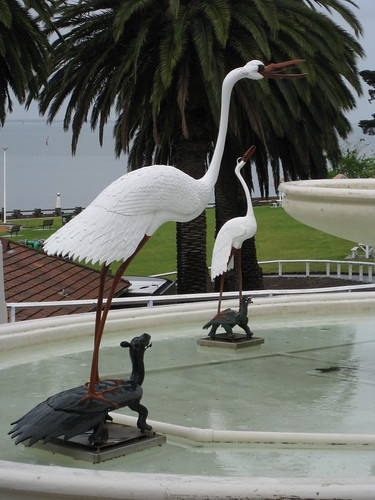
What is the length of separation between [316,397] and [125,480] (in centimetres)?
254

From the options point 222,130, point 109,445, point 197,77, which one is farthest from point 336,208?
point 197,77

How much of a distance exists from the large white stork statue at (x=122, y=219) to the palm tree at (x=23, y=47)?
11.4 m

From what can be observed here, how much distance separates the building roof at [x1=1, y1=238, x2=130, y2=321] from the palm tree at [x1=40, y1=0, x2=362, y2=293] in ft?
9.86

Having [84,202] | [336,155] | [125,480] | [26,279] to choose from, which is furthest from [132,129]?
[84,202]

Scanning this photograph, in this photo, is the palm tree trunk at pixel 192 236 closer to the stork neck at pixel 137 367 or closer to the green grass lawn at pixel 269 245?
the stork neck at pixel 137 367

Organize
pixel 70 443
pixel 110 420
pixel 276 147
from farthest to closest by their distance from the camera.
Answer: pixel 276 147 < pixel 110 420 < pixel 70 443

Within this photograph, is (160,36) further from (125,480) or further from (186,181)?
(125,480)

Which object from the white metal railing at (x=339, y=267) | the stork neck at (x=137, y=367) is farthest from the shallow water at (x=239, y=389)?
the white metal railing at (x=339, y=267)

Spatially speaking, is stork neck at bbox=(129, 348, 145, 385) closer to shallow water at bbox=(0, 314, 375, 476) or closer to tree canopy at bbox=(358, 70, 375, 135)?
shallow water at bbox=(0, 314, 375, 476)

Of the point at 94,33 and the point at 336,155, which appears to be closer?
the point at 94,33

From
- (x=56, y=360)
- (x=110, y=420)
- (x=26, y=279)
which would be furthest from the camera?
(x=26, y=279)

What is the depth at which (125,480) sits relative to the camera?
373 centimetres

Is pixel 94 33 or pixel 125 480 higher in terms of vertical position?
pixel 94 33

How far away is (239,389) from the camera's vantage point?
6.25 meters
